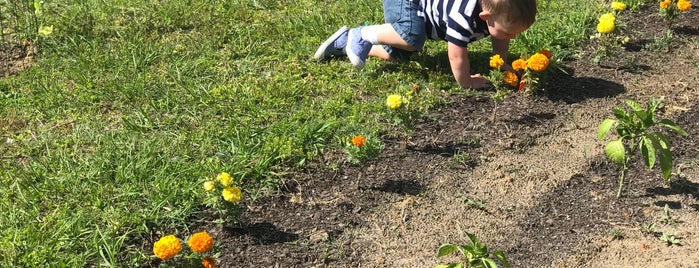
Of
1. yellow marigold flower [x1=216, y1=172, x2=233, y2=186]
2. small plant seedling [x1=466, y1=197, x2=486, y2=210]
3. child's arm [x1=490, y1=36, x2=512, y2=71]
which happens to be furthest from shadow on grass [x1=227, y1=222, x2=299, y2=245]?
child's arm [x1=490, y1=36, x2=512, y2=71]

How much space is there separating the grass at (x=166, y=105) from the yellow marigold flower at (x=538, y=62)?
446 mm

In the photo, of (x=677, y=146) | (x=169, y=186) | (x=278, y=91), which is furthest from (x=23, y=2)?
(x=677, y=146)

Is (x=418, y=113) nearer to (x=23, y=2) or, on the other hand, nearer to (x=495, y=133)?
(x=495, y=133)

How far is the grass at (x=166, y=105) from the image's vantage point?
3256 millimetres

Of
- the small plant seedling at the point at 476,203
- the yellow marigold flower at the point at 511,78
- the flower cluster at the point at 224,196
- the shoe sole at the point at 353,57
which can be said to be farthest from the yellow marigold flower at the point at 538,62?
the flower cluster at the point at 224,196

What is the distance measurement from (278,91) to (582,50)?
178cm

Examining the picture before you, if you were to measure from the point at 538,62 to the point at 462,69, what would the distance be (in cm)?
39

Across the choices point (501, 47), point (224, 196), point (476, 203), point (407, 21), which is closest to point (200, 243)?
point (224, 196)

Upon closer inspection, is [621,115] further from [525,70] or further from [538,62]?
[525,70]

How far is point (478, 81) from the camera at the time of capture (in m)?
4.15

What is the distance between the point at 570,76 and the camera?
4312 mm

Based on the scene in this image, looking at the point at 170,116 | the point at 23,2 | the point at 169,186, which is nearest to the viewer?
the point at 169,186

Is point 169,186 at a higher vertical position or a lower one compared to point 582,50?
lower

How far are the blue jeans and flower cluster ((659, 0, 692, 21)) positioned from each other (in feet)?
4.79
